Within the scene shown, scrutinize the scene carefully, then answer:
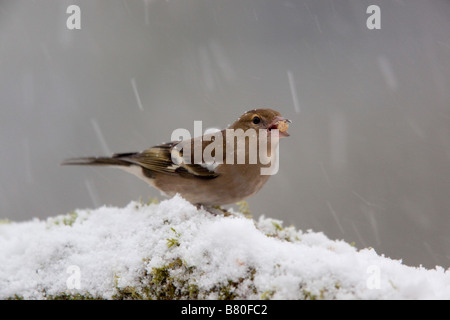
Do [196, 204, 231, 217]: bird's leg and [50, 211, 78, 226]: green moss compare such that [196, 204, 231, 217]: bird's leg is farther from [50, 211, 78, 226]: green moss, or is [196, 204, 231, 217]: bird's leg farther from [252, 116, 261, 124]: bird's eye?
[50, 211, 78, 226]: green moss

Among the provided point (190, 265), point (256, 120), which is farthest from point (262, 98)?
point (190, 265)

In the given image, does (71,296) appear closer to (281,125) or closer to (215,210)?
(215,210)

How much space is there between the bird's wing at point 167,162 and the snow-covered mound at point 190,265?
25.2 inches

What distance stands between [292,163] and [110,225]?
387cm

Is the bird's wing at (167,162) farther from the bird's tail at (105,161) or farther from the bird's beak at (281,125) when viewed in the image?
the bird's beak at (281,125)

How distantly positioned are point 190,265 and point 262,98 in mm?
4385

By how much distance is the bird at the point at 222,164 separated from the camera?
3.06 m

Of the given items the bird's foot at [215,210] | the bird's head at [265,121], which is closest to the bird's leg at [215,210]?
the bird's foot at [215,210]

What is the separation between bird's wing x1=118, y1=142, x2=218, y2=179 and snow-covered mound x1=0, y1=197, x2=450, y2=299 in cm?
64
